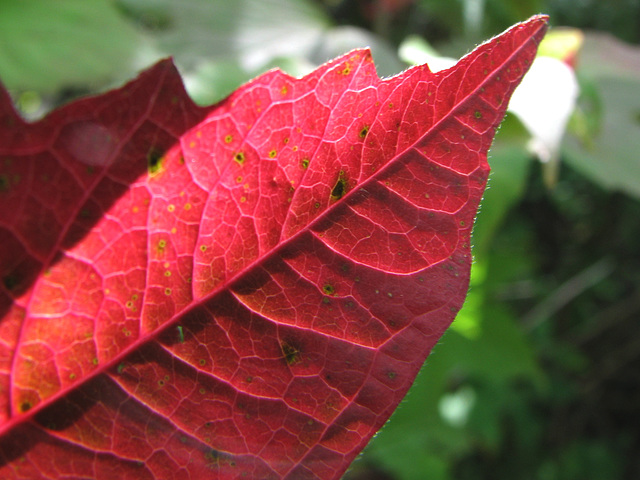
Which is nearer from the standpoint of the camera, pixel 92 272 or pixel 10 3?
pixel 92 272

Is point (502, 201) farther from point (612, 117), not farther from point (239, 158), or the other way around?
point (239, 158)

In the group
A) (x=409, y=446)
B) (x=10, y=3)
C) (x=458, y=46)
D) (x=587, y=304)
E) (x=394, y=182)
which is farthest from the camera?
(x=587, y=304)

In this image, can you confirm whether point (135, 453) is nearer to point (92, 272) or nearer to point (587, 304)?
point (92, 272)

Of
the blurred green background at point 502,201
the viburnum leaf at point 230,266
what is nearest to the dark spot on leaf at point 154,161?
the viburnum leaf at point 230,266

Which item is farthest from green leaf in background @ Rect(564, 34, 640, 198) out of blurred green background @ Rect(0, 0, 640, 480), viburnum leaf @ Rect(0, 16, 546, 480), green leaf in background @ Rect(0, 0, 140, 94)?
green leaf in background @ Rect(0, 0, 140, 94)

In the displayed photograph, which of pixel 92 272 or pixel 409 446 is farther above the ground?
pixel 92 272

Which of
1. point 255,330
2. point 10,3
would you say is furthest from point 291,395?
point 10,3

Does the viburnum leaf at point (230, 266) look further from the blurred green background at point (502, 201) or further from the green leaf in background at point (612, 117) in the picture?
the green leaf in background at point (612, 117)

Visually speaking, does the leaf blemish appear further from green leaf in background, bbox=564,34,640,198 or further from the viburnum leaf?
green leaf in background, bbox=564,34,640,198
